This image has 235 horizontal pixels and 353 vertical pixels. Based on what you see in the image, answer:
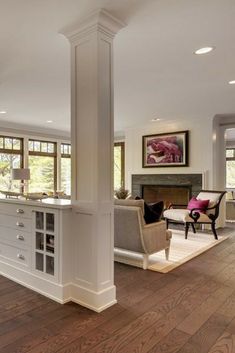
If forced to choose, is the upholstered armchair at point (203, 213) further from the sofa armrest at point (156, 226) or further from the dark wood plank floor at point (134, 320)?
the dark wood plank floor at point (134, 320)

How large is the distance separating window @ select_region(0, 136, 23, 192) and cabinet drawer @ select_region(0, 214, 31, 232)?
4222mm

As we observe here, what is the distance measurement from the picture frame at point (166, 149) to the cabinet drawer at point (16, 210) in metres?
4.75

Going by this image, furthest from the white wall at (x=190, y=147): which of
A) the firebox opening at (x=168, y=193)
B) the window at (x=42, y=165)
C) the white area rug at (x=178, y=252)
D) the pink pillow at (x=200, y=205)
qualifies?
the window at (x=42, y=165)

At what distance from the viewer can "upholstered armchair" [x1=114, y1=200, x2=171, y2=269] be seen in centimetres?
357

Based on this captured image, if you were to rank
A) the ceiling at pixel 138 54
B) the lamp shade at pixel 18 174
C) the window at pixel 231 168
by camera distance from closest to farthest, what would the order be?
the ceiling at pixel 138 54 → the lamp shade at pixel 18 174 → the window at pixel 231 168

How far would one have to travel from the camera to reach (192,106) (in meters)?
5.73

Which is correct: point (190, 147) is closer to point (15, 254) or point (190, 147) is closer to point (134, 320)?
point (15, 254)

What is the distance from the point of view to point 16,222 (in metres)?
3.21

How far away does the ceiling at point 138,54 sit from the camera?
2.30 metres

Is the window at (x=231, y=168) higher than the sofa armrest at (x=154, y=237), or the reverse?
the window at (x=231, y=168)

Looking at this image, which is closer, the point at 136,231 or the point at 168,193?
the point at 136,231

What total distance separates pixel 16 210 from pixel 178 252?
2.64 meters

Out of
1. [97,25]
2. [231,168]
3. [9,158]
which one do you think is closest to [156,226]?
[97,25]

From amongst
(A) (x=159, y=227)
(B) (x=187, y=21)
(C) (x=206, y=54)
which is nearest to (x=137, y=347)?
(A) (x=159, y=227)
